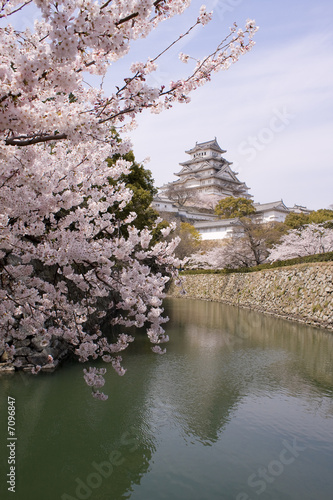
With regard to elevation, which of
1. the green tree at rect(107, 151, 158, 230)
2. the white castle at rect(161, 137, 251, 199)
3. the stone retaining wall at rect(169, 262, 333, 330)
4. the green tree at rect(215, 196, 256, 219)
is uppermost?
the white castle at rect(161, 137, 251, 199)

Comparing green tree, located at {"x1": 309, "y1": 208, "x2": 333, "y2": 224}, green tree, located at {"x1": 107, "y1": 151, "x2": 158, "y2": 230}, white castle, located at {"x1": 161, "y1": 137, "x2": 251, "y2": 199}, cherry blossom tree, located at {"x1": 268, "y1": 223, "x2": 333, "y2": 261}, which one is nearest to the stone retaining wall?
cherry blossom tree, located at {"x1": 268, "y1": 223, "x2": 333, "y2": 261}

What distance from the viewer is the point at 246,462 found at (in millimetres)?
4316

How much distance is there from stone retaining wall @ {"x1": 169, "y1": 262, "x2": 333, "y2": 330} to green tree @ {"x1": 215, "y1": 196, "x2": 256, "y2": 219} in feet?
35.2

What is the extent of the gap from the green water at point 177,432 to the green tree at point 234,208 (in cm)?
2530

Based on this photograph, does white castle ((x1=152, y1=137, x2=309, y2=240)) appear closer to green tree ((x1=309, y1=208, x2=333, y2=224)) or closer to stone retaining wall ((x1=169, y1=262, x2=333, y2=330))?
green tree ((x1=309, y1=208, x2=333, y2=224))

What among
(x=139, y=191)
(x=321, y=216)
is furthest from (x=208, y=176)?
(x=139, y=191)

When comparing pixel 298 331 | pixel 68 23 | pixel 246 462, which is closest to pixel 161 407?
pixel 246 462

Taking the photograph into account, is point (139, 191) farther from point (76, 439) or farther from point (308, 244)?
point (308, 244)

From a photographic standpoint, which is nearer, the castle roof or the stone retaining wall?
the stone retaining wall

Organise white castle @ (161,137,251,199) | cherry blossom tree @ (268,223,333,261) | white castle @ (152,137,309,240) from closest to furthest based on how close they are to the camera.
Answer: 1. cherry blossom tree @ (268,223,333,261)
2. white castle @ (152,137,309,240)
3. white castle @ (161,137,251,199)

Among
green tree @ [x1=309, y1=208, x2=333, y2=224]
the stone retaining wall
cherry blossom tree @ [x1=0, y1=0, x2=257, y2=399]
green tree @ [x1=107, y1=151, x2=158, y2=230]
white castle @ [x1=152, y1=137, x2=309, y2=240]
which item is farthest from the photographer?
white castle @ [x1=152, y1=137, x2=309, y2=240]

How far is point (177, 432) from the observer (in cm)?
499

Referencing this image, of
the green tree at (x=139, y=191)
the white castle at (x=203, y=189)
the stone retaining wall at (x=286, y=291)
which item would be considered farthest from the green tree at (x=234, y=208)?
the green tree at (x=139, y=191)

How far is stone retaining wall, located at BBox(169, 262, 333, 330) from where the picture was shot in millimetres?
13531
